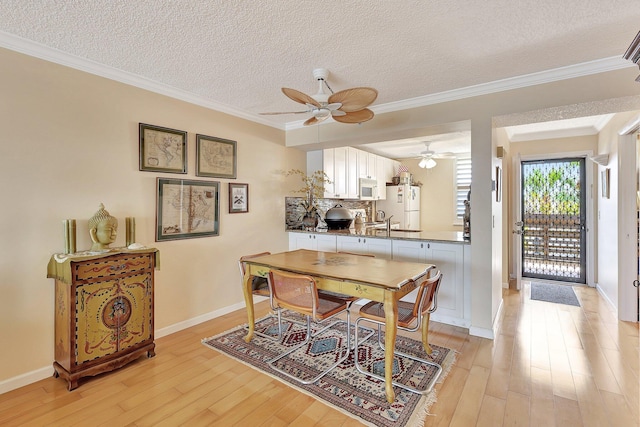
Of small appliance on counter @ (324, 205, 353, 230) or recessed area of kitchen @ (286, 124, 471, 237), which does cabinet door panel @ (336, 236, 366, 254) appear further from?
recessed area of kitchen @ (286, 124, 471, 237)

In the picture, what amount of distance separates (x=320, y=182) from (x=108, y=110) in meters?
2.74

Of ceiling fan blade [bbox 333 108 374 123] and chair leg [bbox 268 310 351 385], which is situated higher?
ceiling fan blade [bbox 333 108 374 123]

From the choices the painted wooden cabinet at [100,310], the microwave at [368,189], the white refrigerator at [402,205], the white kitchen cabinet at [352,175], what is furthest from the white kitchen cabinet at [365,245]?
the white refrigerator at [402,205]

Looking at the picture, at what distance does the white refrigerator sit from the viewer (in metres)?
6.18

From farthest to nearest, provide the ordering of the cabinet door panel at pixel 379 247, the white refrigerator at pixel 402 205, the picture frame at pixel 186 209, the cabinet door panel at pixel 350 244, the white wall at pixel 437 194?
the white wall at pixel 437 194 < the white refrigerator at pixel 402 205 < the cabinet door panel at pixel 350 244 < the cabinet door panel at pixel 379 247 < the picture frame at pixel 186 209

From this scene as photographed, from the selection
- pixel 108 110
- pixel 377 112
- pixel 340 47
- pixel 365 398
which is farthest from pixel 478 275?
pixel 108 110

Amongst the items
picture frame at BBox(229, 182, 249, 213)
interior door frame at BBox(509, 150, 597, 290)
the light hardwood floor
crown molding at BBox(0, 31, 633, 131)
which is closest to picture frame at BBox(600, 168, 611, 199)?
interior door frame at BBox(509, 150, 597, 290)

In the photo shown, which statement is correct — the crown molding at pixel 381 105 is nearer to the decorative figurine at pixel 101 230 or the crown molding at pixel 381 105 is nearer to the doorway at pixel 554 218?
the decorative figurine at pixel 101 230

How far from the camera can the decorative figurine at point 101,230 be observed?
2426 mm

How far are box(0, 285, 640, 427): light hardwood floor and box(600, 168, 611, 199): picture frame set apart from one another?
1.88 meters

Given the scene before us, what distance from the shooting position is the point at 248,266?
282 centimetres

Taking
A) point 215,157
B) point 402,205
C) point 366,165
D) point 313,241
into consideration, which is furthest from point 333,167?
point 402,205

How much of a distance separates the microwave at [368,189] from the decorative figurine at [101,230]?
12.6 ft

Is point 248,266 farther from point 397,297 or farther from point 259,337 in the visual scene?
point 397,297
